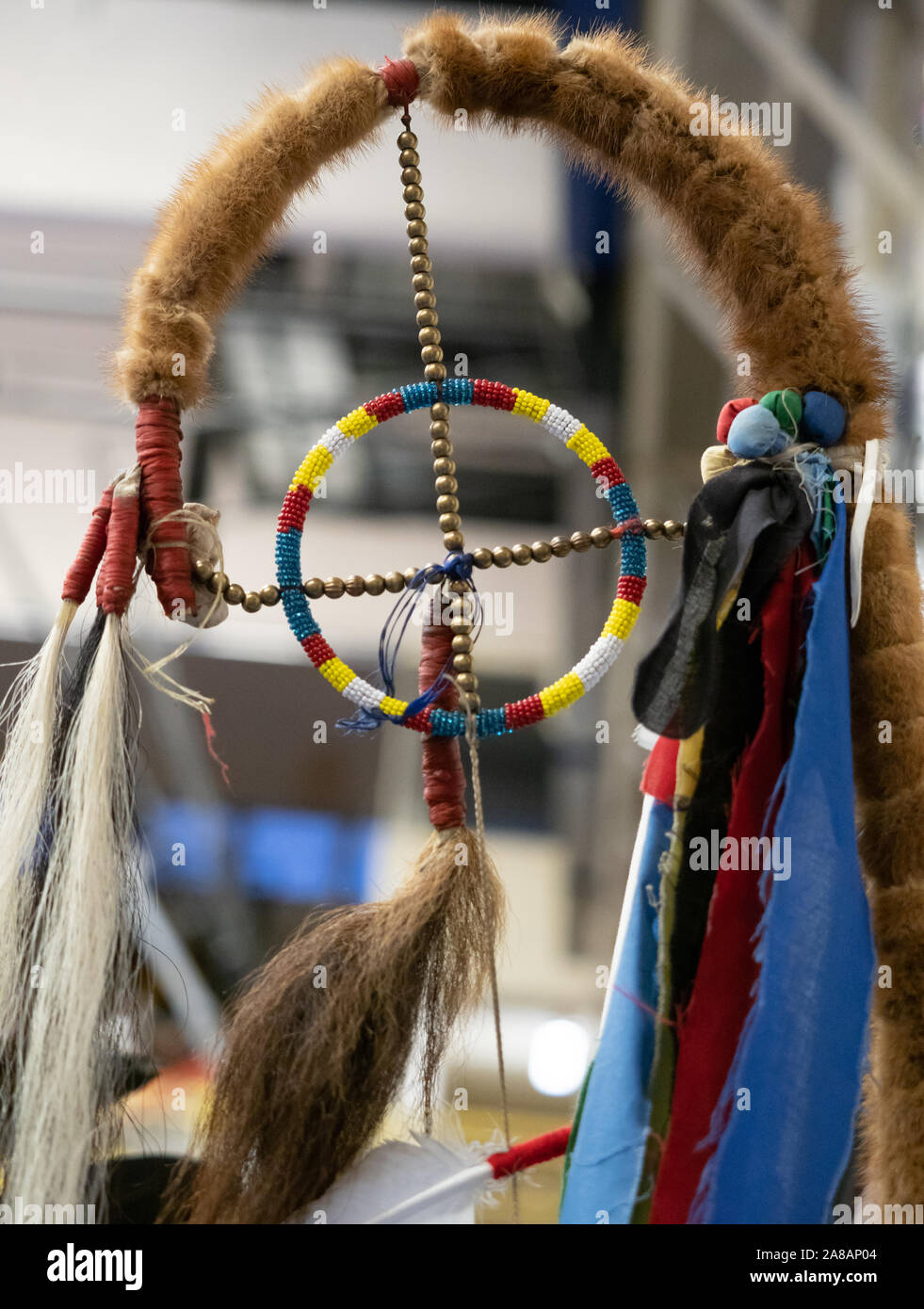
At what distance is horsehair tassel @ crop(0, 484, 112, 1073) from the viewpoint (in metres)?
0.57

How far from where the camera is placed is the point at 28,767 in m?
0.59

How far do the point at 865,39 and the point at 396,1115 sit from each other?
1.16m

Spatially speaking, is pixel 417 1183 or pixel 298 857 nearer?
pixel 417 1183

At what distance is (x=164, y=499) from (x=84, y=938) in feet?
0.86

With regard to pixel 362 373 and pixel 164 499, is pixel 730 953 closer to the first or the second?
pixel 164 499

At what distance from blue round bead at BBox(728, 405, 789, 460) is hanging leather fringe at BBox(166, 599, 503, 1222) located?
0.99 feet

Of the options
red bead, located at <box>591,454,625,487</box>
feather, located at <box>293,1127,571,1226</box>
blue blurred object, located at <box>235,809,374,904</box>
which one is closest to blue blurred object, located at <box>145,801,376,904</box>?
blue blurred object, located at <box>235,809,374,904</box>

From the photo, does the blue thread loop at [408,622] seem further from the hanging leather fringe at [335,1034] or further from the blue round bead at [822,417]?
the blue round bead at [822,417]

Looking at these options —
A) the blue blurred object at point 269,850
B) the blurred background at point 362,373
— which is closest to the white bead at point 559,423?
the blurred background at point 362,373

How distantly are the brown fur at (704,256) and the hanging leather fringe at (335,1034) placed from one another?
267 millimetres

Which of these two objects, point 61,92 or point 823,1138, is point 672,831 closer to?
point 823,1138

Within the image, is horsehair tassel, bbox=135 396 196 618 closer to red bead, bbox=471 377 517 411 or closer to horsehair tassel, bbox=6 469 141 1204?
horsehair tassel, bbox=6 469 141 1204

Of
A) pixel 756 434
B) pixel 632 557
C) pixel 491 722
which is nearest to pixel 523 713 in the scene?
pixel 491 722
